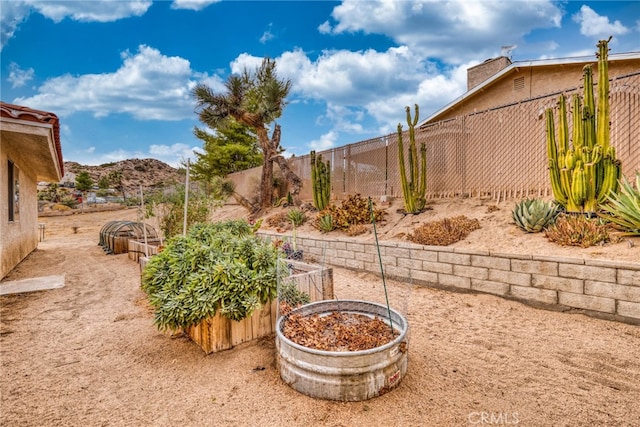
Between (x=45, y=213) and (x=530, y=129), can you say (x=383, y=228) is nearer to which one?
(x=530, y=129)

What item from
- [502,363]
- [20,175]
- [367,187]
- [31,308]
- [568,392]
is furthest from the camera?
[367,187]

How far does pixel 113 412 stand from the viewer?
2121mm

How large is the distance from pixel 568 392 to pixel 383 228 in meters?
5.05

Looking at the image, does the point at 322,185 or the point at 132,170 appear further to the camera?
the point at 132,170

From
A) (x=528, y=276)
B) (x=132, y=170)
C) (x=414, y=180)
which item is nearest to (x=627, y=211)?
(x=528, y=276)

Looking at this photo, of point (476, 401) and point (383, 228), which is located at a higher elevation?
point (383, 228)

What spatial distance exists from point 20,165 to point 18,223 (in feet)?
5.14

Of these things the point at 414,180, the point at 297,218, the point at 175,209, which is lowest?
the point at 297,218

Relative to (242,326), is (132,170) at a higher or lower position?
higher

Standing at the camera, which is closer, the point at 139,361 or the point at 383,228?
the point at 139,361

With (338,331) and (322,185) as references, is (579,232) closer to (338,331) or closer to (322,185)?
(338,331)

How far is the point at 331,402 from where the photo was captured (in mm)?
2156

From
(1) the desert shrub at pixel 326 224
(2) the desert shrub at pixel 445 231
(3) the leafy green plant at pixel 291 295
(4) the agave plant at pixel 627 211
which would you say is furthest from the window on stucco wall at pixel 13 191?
(4) the agave plant at pixel 627 211

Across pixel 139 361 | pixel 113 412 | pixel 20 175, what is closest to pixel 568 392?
pixel 113 412
